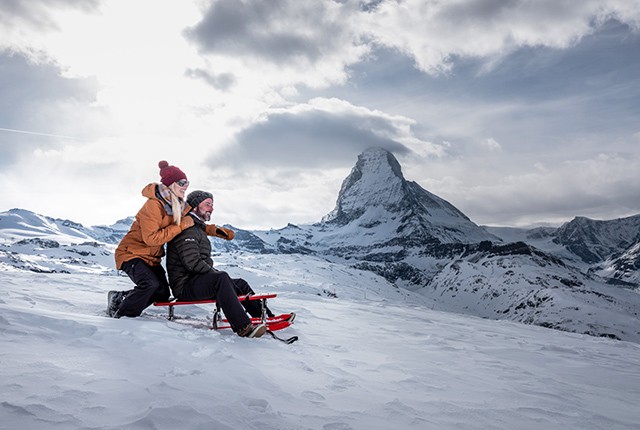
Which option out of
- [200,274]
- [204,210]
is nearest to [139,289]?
[200,274]

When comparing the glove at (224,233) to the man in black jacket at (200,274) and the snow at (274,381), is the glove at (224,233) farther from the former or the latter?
the snow at (274,381)

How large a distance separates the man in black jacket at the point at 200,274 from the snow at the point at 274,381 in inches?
16.5

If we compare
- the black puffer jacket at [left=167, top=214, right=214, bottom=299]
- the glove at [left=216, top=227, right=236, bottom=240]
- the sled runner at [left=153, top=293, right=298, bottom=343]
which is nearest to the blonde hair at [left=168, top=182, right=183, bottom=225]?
the black puffer jacket at [left=167, top=214, right=214, bottom=299]

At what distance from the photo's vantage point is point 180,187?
7176mm

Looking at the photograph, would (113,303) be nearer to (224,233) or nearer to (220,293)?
(220,293)

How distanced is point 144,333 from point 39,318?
1.39 meters

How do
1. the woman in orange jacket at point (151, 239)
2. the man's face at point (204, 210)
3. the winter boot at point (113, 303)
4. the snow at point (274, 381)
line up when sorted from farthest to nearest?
the man's face at point (204, 210)
the winter boot at point (113, 303)
the woman in orange jacket at point (151, 239)
the snow at point (274, 381)

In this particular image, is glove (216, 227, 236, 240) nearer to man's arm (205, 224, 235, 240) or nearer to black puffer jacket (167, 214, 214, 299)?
man's arm (205, 224, 235, 240)

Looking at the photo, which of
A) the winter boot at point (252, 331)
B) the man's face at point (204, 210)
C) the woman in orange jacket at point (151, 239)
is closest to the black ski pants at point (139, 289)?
the woman in orange jacket at point (151, 239)

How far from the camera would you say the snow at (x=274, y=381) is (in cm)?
326

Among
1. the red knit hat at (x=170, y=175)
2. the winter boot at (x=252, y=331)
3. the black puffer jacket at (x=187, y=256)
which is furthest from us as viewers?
the red knit hat at (x=170, y=175)

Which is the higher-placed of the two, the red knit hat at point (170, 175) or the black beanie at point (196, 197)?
the red knit hat at point (170, 175)

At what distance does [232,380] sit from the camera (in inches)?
170

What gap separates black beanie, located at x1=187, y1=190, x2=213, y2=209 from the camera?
7.36 metres
